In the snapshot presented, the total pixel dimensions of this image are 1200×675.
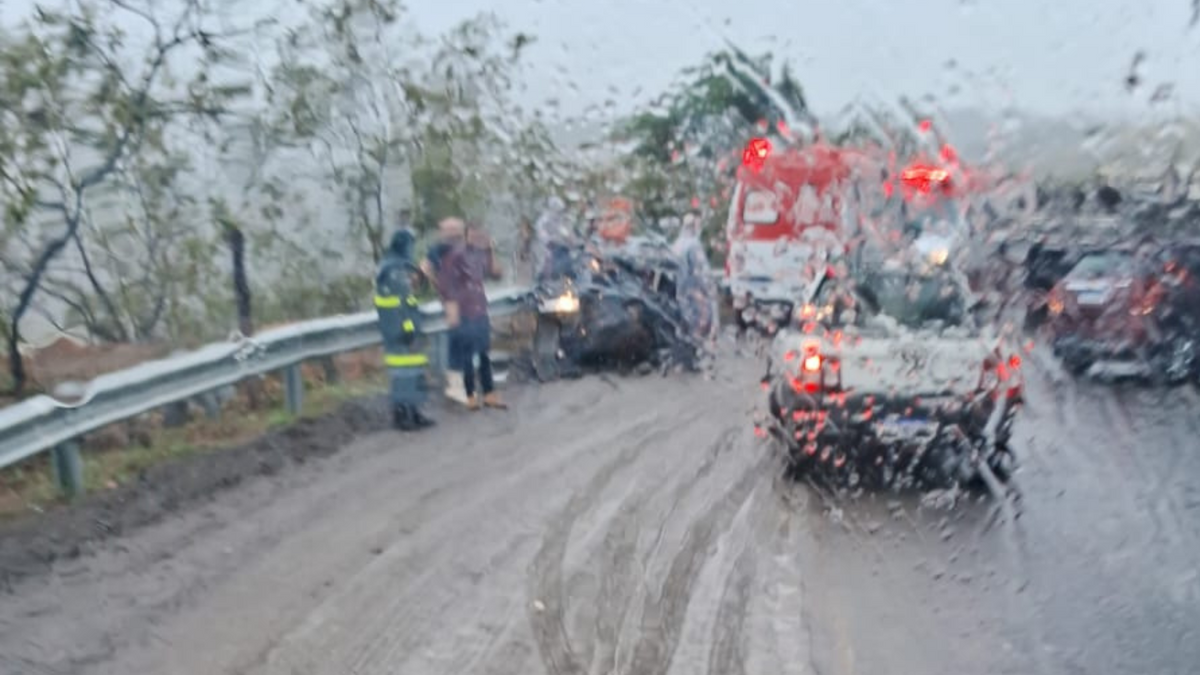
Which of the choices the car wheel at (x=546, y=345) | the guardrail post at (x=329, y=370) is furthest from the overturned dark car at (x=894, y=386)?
the car wheel at (x=546, y=345)

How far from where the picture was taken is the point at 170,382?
8922mm

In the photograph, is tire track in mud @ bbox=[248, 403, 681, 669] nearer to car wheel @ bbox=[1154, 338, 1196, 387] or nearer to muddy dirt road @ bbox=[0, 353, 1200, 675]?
muddy dirt road @ bbox=[0, 353, 1200, 675]

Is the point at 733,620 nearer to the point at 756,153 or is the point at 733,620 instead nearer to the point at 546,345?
the point at 546,345

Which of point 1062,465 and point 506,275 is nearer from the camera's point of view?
point 1062,465

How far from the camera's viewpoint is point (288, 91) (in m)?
11.8

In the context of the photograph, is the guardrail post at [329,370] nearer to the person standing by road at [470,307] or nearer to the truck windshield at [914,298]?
the person standing by road at [470,307]

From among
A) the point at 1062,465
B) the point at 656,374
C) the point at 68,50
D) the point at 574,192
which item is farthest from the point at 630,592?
the point at 574,192

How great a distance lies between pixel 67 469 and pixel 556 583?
3560 millimetres

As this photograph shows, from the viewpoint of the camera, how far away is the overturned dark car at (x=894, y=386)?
8445 millimetres

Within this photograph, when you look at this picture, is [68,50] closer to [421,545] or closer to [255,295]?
[255,295]

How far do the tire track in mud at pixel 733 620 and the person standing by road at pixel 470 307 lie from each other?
207 inches

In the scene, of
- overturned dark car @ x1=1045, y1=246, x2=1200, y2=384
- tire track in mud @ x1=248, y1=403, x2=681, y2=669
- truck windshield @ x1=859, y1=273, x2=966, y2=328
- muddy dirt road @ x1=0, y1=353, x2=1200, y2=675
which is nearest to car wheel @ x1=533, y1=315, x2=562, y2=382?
tire track in mud @ x1=248, y1=403, x2=681, y2=669

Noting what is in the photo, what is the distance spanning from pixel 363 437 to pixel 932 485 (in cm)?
464

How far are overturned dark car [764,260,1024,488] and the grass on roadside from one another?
432 cm
